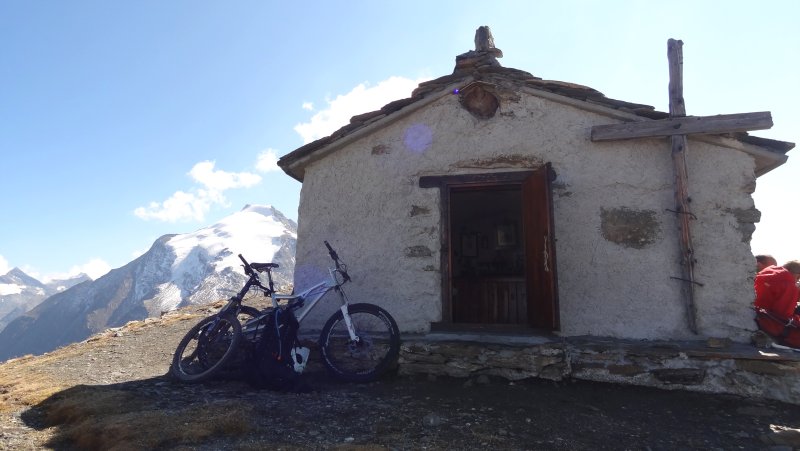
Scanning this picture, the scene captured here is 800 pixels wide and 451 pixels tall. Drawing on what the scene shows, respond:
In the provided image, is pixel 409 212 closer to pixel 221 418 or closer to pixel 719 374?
pixel 221 418

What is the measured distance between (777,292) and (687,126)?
2.28m

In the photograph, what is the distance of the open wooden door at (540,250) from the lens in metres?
5.36

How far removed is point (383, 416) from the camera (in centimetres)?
407

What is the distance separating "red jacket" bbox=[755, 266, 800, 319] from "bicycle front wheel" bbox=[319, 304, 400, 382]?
4.53 meters

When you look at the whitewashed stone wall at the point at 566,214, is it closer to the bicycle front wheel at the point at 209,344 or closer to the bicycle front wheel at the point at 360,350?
the bicycle front wheel at the point at 360,350

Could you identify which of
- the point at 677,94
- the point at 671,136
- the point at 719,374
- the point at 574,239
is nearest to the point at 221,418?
the point at 574,239

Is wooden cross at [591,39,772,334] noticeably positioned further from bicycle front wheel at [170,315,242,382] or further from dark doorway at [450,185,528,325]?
bicycle front wheel at [170,315,242,382]

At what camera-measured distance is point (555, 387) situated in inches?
193

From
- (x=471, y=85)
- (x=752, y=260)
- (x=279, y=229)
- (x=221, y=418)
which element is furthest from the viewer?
(x=279, y=229)

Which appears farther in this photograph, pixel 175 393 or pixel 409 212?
pixel 409 212

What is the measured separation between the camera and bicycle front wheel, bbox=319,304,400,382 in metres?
5.28

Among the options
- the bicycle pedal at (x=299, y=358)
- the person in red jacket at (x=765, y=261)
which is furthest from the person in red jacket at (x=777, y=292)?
the bicycle pedal at (x=299, y=358)

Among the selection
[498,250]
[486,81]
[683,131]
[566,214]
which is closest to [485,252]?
[498,250]

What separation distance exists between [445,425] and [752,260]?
4215 millimetres
